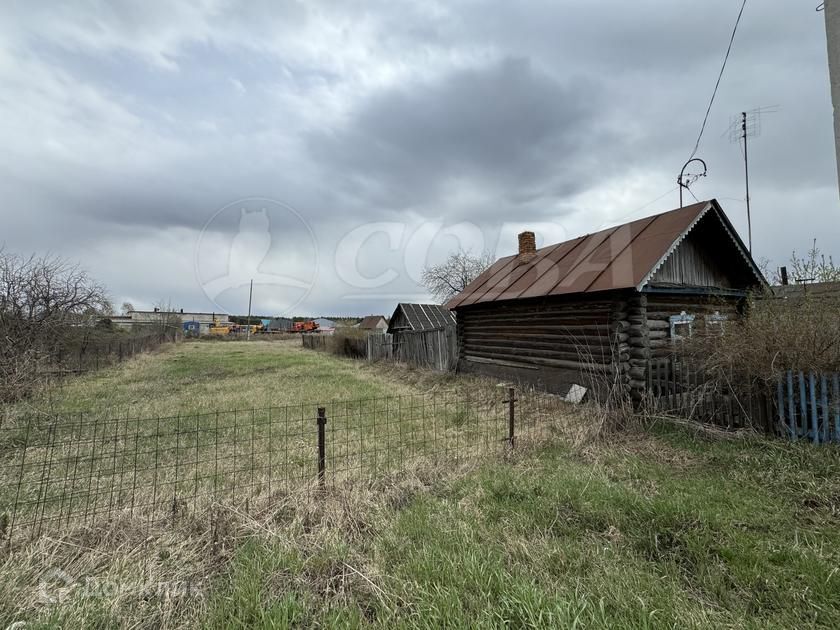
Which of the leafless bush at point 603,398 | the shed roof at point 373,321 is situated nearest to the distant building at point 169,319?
the shed roof at point 373,321

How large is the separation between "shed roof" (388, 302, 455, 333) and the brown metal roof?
13.7 metres

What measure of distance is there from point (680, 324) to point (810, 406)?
4373mm

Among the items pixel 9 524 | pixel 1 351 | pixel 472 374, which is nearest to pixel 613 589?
pixel 9 524

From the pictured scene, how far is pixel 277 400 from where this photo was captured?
9.94m

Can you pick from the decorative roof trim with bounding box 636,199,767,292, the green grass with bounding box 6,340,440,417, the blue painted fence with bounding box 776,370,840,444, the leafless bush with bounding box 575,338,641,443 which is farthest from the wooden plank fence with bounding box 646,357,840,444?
the green grass with bounding box 6,340,440,417

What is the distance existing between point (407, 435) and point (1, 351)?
10820 millimetres

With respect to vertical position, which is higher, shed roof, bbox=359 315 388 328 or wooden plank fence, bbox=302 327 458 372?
shed roof, bbox=359 315 388 328

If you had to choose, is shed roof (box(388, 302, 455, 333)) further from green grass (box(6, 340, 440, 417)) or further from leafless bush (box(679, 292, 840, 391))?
leafless bush (box(679, 292, 840, 391))

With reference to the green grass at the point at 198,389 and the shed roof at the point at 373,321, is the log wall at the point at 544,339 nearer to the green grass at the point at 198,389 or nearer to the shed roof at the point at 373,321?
the green grass at the point at 198,389

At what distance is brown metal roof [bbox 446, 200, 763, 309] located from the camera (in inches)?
329

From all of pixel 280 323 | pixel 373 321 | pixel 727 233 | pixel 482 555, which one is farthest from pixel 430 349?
pixel 280 323

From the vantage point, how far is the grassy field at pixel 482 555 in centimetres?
232

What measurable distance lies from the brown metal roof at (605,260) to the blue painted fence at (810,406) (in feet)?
9.78

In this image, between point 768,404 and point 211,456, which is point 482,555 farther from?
point 768,404
